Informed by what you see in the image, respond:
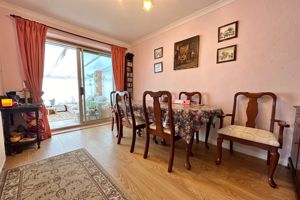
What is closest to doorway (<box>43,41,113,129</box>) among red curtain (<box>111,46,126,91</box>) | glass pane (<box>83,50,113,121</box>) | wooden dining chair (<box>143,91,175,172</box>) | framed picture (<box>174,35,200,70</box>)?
glass pane (<box>83,50,113,121</box>)

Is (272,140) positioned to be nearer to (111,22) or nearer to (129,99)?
(129,99)

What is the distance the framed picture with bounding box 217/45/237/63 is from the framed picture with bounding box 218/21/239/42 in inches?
6.4

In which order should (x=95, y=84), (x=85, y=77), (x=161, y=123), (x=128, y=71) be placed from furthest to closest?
(x=128, y=71)
(x=95, y=84)
(x=85, y=77)
(x=161, y=123)

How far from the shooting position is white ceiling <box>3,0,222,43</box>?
2.24m

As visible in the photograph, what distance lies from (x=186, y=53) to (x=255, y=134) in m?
1.88

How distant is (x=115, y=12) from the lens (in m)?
2.51

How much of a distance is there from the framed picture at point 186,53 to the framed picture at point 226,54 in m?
0.42

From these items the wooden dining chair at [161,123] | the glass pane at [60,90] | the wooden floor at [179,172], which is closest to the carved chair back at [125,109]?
the wooden dining chair at [161,123]

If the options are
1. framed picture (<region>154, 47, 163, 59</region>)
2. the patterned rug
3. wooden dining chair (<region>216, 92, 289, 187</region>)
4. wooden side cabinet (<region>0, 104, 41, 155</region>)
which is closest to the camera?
the patterned rug

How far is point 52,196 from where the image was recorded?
1.19m

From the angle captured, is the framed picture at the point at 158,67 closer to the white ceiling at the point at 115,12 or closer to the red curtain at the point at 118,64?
the white ceiling at the point at 115,12

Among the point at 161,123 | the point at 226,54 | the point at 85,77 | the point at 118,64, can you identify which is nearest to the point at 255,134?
the point at 161,123

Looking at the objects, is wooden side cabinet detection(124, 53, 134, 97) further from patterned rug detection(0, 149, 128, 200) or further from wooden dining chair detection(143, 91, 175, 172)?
patterned rug detection(0, 149, 128, 200)

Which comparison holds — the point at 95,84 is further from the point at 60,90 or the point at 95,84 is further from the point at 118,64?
the point at 60,90
